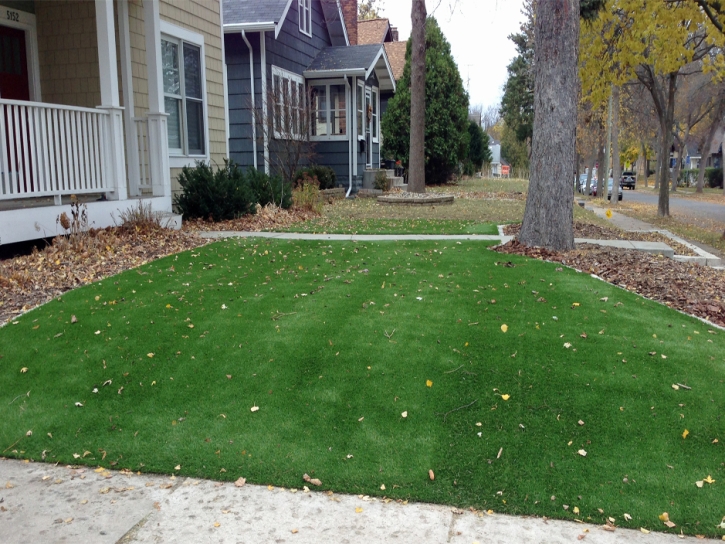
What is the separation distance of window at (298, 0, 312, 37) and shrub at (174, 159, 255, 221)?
10426mm

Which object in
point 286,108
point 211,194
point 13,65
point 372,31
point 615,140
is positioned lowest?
point 211,194

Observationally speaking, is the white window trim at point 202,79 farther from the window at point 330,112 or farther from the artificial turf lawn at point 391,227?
the window at point 330,112

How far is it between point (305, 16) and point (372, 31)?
47.1 feet

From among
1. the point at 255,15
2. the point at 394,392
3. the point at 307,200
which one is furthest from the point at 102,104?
the point at 255,15

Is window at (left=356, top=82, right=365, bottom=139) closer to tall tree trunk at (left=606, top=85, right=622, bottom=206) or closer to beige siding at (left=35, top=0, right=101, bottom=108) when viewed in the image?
tall tree trunk at (left=606, top=85, right=622, bottom=206)

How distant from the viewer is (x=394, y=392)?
4273mm

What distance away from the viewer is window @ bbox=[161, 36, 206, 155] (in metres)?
11.6

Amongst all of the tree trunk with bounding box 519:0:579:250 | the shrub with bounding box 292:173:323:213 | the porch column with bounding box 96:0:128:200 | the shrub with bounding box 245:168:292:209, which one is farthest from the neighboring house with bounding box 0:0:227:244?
the tree trunk with bounding box 519:0:579:250

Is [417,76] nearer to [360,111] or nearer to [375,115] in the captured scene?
[360,111]

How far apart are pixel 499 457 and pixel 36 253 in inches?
242

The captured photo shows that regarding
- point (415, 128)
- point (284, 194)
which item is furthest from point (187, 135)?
point (415, 128)

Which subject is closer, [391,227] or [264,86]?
[391,227]

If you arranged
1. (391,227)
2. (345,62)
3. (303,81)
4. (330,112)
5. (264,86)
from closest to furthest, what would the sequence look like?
Answer: (391,227), (264,86), (303,81), (345,62), (330,112)

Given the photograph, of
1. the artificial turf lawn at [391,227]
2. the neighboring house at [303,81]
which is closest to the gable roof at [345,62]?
the neighboring house at [303,81]
